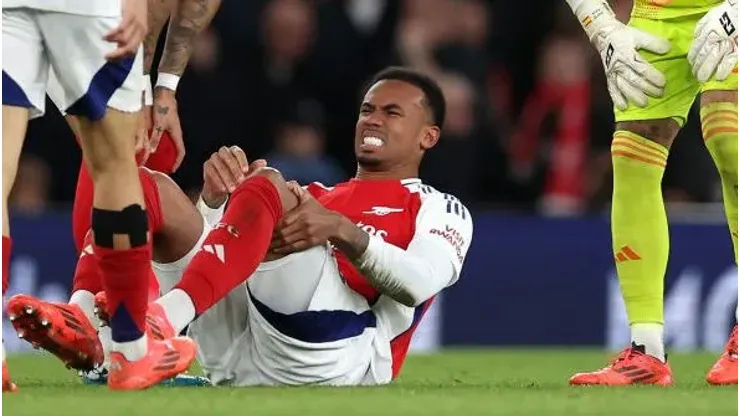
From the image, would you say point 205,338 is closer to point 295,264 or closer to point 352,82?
point 295,264

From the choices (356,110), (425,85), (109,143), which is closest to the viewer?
(109,143)

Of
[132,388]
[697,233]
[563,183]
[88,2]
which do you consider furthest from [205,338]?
[563,183]

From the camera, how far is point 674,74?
599cm

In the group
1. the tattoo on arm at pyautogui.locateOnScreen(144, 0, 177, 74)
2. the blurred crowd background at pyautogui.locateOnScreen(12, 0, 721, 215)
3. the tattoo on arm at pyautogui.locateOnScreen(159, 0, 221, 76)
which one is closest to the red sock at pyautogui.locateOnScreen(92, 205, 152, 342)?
the tattoo on arm at pyautogui.locateOnScreen(144, 0, 177, 74)

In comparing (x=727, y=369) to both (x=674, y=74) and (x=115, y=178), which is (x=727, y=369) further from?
(x=115, y=178)

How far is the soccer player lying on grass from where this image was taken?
546 cm

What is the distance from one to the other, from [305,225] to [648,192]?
1197 mm

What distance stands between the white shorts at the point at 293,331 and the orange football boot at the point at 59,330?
433mm

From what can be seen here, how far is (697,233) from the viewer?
998cm

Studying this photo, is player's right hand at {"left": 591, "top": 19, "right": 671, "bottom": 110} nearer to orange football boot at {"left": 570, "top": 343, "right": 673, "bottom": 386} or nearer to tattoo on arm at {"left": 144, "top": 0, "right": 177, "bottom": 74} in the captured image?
orange football boot at {"left": 570, "top": 343, "right": 673, "bottom": 386}

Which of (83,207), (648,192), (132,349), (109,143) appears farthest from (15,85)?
(648,192)

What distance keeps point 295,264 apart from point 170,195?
45cm

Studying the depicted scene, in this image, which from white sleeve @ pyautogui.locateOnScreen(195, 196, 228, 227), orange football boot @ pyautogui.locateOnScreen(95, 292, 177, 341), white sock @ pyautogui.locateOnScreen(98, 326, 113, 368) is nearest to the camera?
orange football boot @ pyautogui.locateOnScreen(95, 292, 177, 341)

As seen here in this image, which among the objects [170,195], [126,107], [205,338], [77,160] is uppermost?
[126,107]
